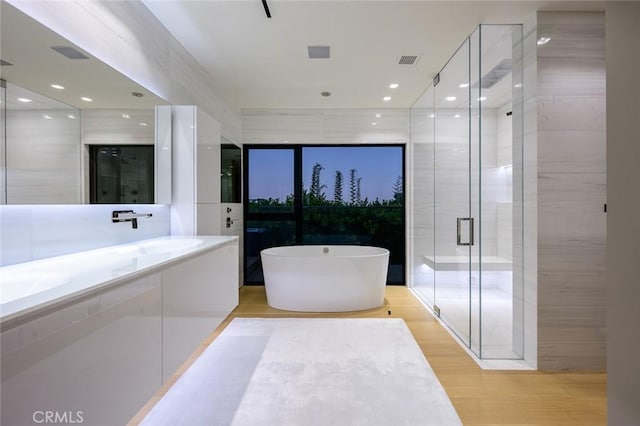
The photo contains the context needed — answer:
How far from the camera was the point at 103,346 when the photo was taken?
1.09m

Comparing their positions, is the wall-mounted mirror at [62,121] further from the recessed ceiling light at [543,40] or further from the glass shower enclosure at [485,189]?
the recessed ceiling light at [543,40]

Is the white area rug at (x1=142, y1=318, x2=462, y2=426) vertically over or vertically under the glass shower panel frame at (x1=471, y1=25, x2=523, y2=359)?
under

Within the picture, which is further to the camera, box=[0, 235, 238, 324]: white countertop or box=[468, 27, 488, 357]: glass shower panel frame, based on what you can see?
box=[468, 27, 488, 357]: glass shower panel frame

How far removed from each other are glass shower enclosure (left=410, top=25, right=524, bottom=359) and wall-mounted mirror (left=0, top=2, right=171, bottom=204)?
2610 millimetres

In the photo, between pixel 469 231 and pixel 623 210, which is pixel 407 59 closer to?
pixel 469 231

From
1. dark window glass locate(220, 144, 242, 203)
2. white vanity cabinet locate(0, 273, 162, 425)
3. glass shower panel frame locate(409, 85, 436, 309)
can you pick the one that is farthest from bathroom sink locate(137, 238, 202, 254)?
glass shower panel frame locate(409, 85, 436, 309)

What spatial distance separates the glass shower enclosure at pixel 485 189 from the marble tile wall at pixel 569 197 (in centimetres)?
19

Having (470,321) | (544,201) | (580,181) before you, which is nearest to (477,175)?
(544,201)

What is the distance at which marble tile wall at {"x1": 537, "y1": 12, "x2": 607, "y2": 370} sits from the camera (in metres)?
2.29

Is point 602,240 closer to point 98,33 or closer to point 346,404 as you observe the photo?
point 346,404

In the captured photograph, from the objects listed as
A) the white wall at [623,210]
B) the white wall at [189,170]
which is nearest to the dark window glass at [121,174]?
the white wall at [189,170]

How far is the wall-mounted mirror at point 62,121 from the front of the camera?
4.53 ft

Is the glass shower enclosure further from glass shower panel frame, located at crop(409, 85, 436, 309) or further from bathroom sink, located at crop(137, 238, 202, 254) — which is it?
bathroom sink, located at crop(137, 238, 202, 254)
